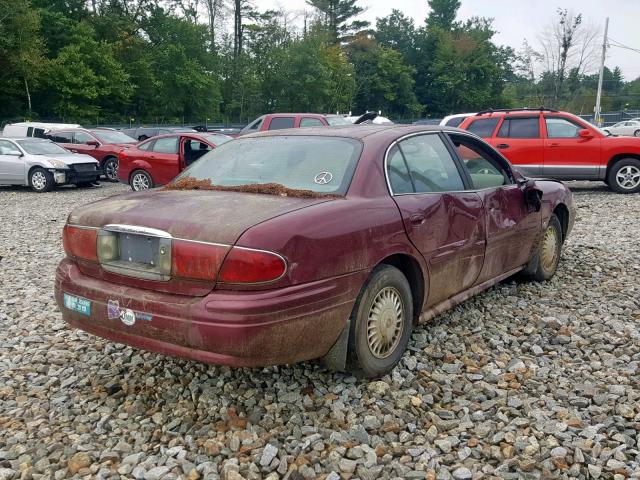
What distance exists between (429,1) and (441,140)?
8693cm

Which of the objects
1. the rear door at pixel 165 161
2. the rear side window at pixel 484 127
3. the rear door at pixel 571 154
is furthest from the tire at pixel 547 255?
the rear door at pixel 165 161

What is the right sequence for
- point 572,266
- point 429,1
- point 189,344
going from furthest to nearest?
1. point 429,1
2. point 572,266
3. point 189,344

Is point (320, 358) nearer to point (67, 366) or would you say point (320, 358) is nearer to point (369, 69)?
point (67, 366)

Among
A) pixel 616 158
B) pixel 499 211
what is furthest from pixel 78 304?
pixel 616 158

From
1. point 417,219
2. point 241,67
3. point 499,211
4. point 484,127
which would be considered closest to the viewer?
point 417,219

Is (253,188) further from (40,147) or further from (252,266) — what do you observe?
(40,147)

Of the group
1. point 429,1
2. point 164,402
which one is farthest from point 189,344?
point 429,1

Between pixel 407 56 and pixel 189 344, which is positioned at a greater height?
pixel 407 56

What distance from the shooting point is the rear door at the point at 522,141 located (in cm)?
1191

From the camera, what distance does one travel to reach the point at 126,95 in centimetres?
4403

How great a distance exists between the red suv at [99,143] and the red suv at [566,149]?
35.0ft

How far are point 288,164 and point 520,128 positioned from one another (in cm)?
972

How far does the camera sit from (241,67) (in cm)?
5444

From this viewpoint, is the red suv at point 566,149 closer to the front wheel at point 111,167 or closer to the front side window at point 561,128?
the front side window at point 561,128
